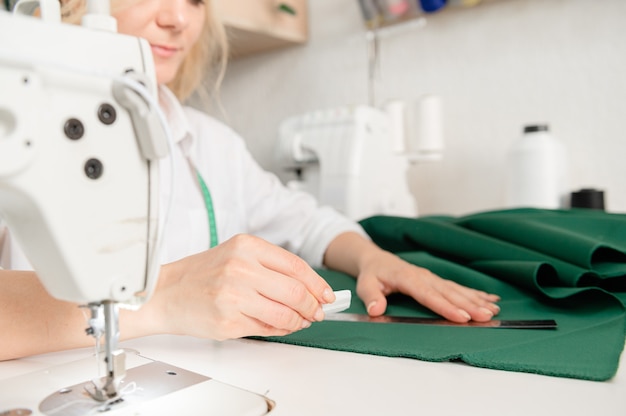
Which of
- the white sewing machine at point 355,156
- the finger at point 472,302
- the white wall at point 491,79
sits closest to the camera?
the finger at point 472,302

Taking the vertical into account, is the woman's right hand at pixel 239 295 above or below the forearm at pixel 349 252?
above

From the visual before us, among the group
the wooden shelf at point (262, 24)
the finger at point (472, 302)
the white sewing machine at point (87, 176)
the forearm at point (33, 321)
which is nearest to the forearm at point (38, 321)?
the forearm at point (33, 321)

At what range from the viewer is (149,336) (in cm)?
77

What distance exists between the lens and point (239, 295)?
64cm

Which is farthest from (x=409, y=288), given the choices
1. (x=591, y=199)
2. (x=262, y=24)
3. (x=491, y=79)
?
(x=262, y=24)

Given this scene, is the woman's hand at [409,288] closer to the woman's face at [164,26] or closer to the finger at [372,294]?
the finger at [372,294]

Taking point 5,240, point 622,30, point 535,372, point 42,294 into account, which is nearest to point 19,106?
point 42,294

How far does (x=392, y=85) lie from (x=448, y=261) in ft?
3.64

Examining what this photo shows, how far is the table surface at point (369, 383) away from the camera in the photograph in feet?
1.63

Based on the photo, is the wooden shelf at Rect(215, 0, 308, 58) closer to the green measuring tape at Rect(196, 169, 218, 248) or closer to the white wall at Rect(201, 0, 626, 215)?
the white wall at Rect(201, 0, 626, 215)

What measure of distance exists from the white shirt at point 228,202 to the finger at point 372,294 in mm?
301

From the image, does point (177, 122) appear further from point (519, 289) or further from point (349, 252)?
point (519, 289)

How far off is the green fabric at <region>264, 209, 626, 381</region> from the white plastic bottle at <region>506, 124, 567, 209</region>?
302 millimetres

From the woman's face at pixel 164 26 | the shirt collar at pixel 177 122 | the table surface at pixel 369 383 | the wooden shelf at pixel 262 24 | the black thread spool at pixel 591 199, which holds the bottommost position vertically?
the table surface at pixel 369 383
